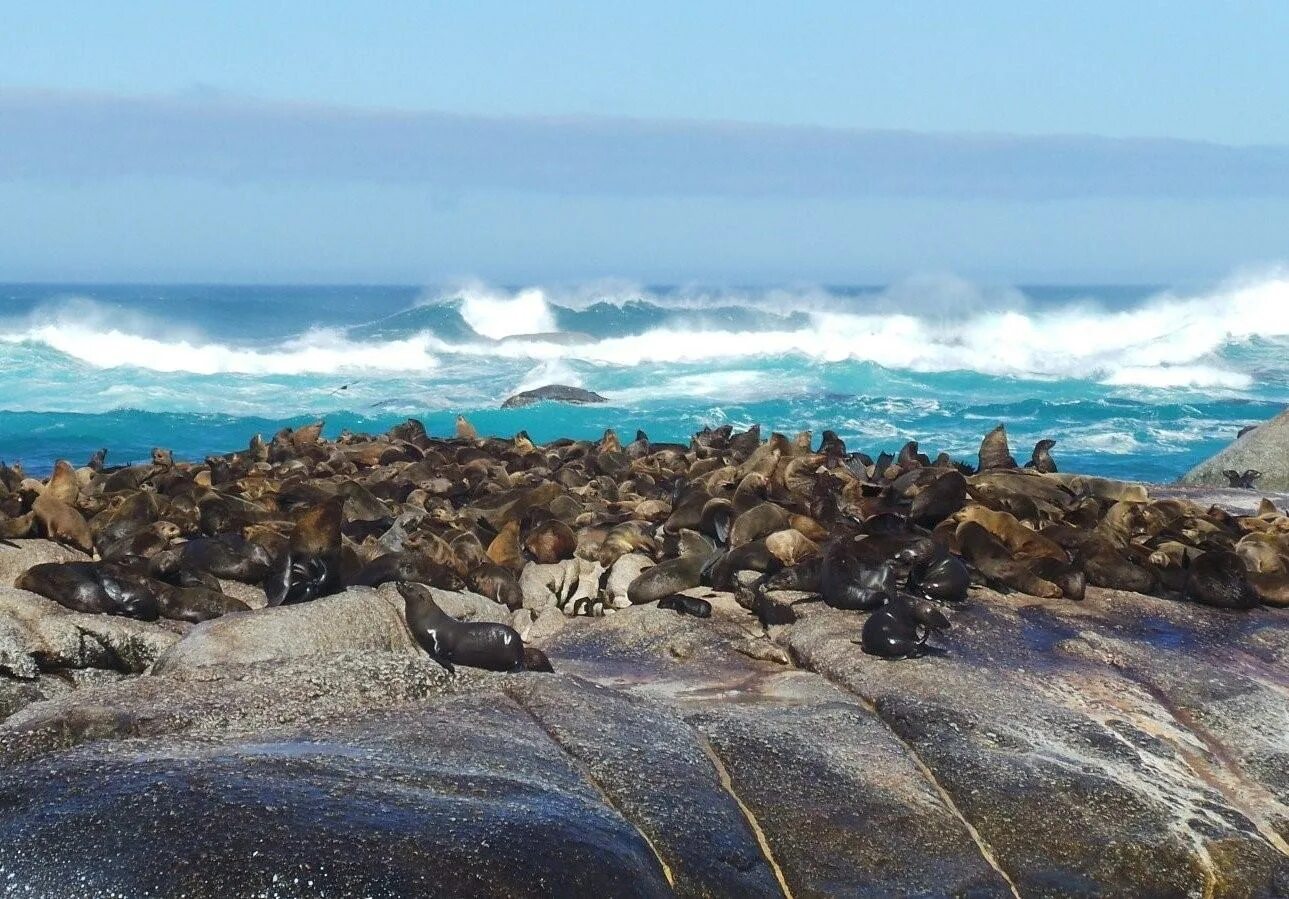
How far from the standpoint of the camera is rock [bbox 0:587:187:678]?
23.6 ft

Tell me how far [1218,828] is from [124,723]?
4546 millimetres

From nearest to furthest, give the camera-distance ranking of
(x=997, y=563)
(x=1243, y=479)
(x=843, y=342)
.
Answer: (x=997, y=563)
(x=1243, y=479)
(x=843, y=342)

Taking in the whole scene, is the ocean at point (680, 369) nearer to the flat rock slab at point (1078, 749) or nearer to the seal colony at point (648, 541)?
the seal colony at point (648, 541)

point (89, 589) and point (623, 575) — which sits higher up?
point (89, 589)

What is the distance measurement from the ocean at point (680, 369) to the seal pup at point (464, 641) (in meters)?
18.6

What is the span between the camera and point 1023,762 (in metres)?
6.36

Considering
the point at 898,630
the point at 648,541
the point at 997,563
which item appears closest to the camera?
the point at 898,630

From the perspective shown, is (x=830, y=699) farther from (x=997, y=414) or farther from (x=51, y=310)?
(x=51, y=310)

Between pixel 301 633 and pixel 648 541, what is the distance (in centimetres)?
366

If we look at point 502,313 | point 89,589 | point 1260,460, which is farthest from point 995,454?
point 502,313

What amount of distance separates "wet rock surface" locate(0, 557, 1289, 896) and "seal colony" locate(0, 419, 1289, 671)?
0.64m

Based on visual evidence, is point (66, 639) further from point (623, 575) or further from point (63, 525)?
point (623, 575)

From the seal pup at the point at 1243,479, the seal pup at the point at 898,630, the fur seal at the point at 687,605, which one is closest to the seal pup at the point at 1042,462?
the seal pup at the point at 1243,479

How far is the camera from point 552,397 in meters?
34.7
